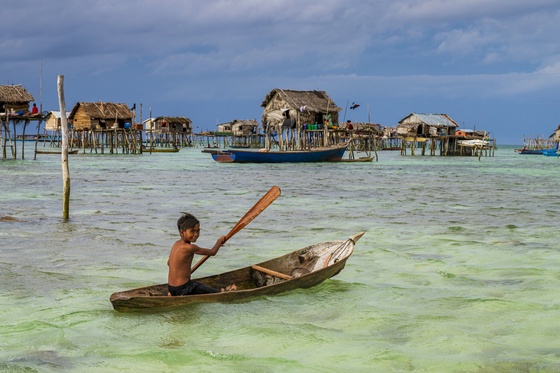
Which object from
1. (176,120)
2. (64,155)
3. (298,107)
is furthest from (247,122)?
(64,155)

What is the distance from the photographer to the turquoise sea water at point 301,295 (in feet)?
19.8

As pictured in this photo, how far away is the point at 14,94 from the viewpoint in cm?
4078

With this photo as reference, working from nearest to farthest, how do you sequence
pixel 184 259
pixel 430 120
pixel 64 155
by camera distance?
pixel 184 259, pixel 64 155, pixel 430 120

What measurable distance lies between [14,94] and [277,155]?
16.1 metres

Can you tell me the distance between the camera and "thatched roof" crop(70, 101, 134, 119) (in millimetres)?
57625

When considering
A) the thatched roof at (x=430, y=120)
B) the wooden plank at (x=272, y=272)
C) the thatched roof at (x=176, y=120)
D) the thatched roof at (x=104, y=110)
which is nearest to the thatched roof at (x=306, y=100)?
the thatched roof at (x=104, y=110)

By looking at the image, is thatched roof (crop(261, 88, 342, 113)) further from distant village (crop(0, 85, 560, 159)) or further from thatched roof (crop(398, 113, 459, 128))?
thatched roof (crop(398, 113, 459, 128))

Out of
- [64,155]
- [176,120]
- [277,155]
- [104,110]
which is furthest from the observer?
[176,120]

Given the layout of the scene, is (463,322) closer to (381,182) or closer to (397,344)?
(397,344)

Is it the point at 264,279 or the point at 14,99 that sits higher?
the point at 14,99

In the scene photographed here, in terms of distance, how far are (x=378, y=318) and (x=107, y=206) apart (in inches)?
463

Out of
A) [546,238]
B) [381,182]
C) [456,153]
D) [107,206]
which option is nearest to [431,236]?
[546,238]

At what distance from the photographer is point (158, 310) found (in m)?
7.11

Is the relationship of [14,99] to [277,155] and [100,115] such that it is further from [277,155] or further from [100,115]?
[100,115]
